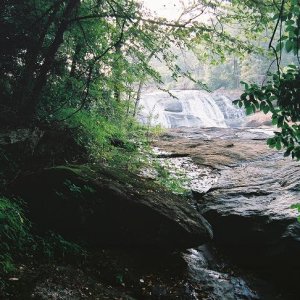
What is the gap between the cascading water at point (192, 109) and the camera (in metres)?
37.4

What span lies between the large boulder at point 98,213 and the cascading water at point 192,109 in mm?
31126

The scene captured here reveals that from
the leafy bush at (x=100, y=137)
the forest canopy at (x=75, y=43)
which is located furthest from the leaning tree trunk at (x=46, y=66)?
the leafy bush at (x=100, y=137)

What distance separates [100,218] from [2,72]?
3.62 m

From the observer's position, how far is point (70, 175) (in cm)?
506

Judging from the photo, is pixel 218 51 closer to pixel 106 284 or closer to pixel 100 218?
pixel 100 218

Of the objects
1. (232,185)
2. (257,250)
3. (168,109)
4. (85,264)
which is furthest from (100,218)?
(168,109)

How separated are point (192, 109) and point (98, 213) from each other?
115 feet

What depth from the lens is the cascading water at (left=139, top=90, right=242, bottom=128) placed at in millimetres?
37406

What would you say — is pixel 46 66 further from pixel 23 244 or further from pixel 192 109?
pixel 192 109

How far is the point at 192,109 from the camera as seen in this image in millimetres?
39000

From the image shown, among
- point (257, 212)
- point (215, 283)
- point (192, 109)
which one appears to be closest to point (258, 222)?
point (257, 212)

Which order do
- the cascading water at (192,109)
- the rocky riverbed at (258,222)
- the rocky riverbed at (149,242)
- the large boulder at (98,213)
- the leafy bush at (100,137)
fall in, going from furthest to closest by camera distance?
the cascading water at (192,109)
the leafy bush at (100,137)
the rocky riverbed at (258,222)
the large boulder at (98,213)
the rocky riverbed at (149,242)

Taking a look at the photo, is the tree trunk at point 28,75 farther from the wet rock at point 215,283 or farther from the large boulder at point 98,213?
the wet rock at point 215,283

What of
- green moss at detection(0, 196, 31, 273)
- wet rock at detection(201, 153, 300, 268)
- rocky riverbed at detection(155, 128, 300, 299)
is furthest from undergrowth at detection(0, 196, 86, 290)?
wet rock at detection(201, 153, 300, 268)
